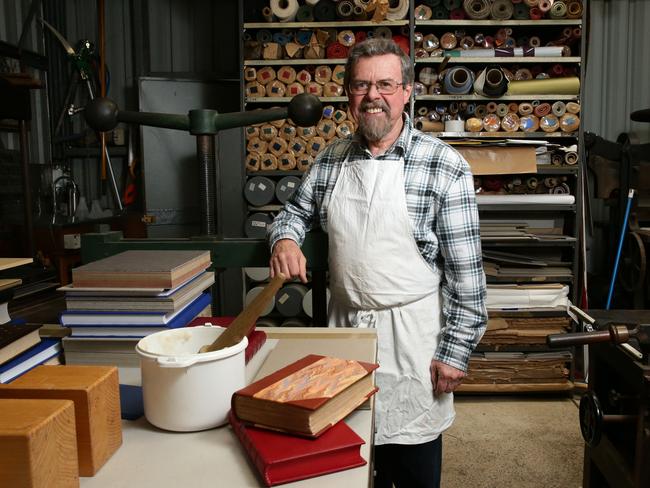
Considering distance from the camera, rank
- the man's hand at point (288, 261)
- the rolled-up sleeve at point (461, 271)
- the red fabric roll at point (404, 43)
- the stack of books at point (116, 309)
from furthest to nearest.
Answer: the red fabric roll at point (404, 43)
the rolled-up sleeve at point (461, 271)
the man's hand at point (288, 261)
the stack of books at point (116, 309)

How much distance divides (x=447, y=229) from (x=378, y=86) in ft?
1.48

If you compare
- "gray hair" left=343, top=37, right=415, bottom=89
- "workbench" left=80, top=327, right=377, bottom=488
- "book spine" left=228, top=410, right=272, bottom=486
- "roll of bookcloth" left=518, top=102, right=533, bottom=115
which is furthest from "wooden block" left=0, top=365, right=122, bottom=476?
"roll of bookcloth" left=518, top=102, right=533, bottom=115

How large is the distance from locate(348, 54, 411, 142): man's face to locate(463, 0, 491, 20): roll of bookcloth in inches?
74.2

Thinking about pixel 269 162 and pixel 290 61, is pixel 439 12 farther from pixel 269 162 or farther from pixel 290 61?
pixel 269 162

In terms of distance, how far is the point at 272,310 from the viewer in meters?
3.51

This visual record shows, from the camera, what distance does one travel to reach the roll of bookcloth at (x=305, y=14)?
10.8 ft

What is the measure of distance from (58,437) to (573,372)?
3328 millimetres

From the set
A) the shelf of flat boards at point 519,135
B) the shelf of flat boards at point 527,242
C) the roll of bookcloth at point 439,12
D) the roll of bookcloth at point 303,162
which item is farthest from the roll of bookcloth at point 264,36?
the shelf of flat boards at point 527,242

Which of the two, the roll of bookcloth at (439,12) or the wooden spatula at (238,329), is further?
the roll of bookcloth at (439,12)

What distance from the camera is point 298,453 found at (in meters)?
0.72

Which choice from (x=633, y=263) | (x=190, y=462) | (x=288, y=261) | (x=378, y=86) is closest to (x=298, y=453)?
(x=190, y=462)

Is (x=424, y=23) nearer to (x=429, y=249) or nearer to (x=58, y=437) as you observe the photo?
(x=429, y=249)

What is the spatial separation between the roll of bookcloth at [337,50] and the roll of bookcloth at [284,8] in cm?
27

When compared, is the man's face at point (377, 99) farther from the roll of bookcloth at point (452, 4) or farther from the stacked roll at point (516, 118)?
the roll of bookcloth at point (452, 4)
